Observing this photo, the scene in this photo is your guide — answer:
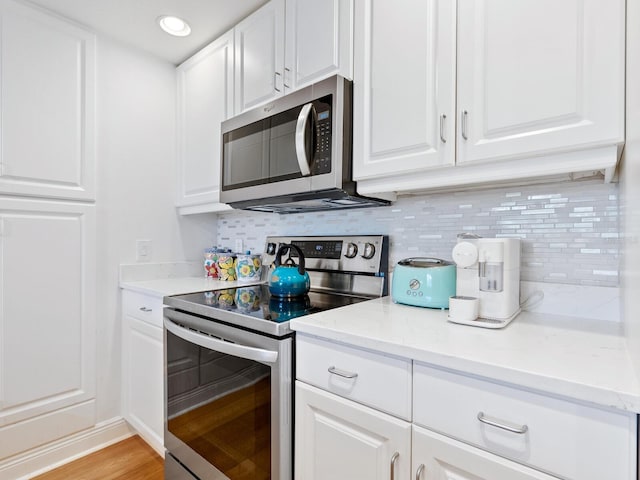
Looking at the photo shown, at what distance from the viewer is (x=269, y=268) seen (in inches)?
77.4

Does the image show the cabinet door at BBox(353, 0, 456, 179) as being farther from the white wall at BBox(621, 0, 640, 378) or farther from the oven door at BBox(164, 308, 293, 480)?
the oven door at BBox(164, 308, 293, 480)

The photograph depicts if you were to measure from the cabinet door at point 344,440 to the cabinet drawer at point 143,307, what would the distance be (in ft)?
3.17

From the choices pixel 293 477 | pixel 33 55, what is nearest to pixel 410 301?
pixel 293 477

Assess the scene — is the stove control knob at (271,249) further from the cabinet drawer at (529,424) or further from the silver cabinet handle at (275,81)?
the cabinet drawer at (529,424)

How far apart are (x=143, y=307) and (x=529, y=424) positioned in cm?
172

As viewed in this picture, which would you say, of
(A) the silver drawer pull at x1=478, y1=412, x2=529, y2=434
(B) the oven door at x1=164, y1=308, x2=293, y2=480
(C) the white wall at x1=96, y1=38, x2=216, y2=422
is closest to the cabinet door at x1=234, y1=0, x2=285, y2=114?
(C) the white wall at x1=96, y1=38, x2=216, y2=422

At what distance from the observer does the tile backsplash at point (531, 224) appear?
1053mm

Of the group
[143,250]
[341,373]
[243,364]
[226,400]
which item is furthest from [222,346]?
[143,250]

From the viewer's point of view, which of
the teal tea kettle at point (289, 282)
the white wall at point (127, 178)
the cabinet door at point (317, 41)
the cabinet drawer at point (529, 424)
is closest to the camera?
the cabinet drawer at point (529, 424)

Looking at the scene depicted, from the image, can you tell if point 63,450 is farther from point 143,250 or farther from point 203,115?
point 203,115

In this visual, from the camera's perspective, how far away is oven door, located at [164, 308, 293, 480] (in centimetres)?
105

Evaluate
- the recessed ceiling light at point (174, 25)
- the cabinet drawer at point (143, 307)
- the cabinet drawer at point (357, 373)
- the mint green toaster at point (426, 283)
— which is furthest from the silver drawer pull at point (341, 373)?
the recessed ceiling light at point (174, 25)

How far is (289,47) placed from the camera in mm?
1479

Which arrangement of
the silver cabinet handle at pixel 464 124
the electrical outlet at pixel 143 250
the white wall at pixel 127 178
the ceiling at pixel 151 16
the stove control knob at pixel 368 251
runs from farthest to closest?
1. the electrical outlet at pixel 143 250
2. the white wall at pixel 127 178
3. the ceiling at pixel 151 16
4. the stove control knob at pixel 368 251
5. the silver cabinet handle at pixel 464 124
